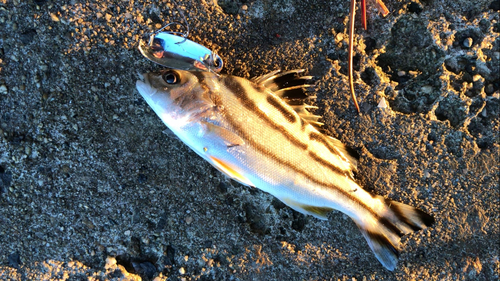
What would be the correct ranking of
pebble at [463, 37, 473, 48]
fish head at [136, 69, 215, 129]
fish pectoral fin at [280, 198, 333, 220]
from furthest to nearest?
pebble at [463, 37, 473, 48], fish pectoral fin at [280, 198, 333, 220], fish head at [136, 69, 215, 129]

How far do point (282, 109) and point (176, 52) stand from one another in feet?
2.70

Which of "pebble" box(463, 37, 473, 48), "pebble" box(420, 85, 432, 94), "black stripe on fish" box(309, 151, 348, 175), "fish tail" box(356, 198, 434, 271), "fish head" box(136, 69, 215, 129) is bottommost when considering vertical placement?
"fish tail" box(356, 198, 434, 271)

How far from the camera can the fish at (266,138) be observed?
178 centimetres

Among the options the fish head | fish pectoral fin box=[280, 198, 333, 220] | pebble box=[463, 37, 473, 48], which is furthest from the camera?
pebble box=[463, 37, 473, 48]

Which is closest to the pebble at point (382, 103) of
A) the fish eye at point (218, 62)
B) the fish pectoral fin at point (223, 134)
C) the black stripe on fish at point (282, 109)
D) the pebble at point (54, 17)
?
the black stripe on fish at point (282, 109)

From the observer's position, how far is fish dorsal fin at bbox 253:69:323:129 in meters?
1.93

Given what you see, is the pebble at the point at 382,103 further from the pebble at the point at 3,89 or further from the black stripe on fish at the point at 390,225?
the pebble at the point at 3,89

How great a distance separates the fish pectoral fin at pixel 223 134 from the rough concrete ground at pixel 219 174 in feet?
1.31

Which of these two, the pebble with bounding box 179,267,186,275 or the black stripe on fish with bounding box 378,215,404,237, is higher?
the black stripe on fish with bounding box 378,215,404,237

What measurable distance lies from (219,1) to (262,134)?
3.39 ft

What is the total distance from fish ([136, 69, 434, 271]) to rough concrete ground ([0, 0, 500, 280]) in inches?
8.5

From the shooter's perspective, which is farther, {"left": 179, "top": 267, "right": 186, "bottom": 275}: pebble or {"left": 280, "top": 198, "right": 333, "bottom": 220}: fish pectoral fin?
{"left": 179, "top": 267, "right": 186, "bottom": 275}: pebble

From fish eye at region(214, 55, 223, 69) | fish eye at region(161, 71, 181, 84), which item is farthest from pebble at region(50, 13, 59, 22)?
fish eye at region(214, 55, 223, 69)

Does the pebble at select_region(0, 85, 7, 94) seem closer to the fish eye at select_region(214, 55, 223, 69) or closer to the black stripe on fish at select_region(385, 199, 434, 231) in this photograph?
the fish eye at select_region(214, 55, 223, 69)
